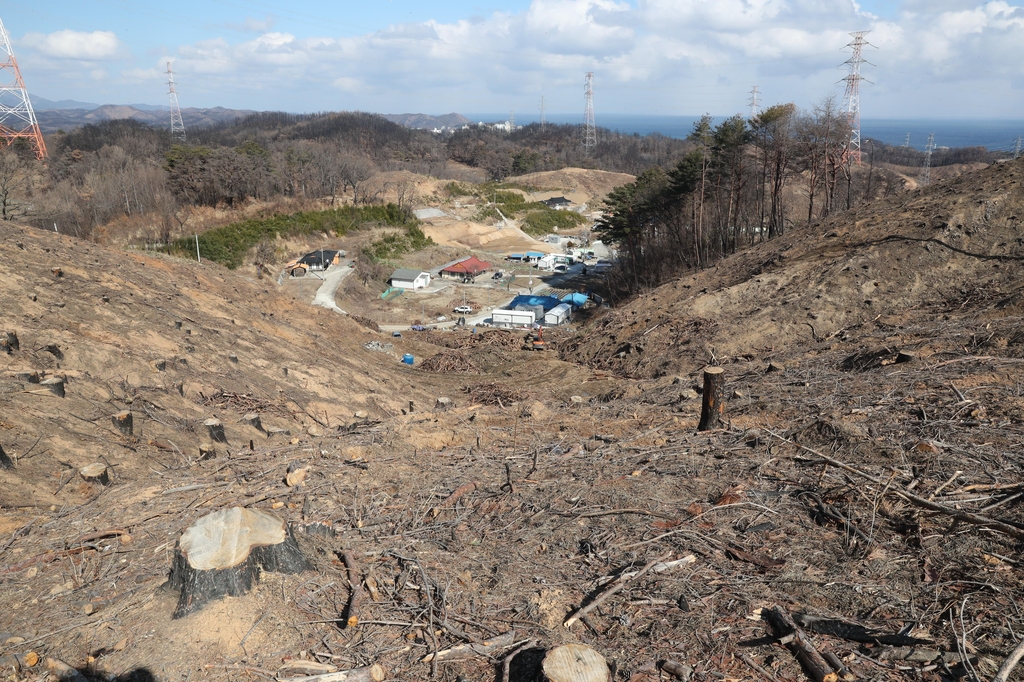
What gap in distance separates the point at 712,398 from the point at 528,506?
3.32 meters

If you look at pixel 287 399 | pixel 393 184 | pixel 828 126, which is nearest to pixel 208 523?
pixel 287 399

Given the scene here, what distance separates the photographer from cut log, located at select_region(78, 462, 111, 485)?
6996 millimetres

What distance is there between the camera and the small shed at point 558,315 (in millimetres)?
34812

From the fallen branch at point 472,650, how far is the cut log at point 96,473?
5.34m

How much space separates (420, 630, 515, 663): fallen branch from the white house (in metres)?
41.9

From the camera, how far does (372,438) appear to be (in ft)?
27.7

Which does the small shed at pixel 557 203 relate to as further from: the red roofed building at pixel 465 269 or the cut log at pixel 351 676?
the cut log at pixel 351 676

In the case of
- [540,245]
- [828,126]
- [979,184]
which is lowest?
[540,245]

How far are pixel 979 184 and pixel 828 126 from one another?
40.9 feet

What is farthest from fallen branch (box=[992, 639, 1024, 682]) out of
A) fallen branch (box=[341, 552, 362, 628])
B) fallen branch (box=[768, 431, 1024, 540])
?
fallen branch (box=[341, 552, 362, 628])

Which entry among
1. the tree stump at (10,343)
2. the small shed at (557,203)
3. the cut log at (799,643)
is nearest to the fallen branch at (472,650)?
the cut log at (799,643)

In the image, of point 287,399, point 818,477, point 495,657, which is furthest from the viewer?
point 287,399

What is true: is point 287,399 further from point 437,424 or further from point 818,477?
point 818,477

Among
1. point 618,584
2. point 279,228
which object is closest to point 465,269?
point 279,228
